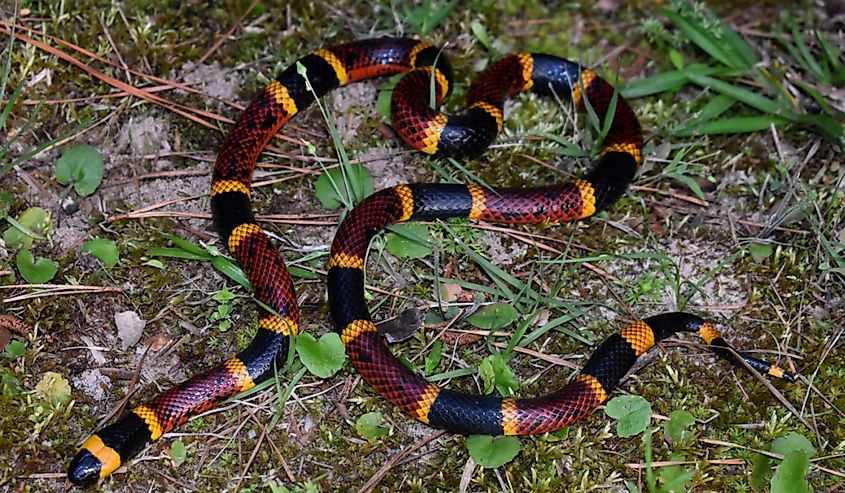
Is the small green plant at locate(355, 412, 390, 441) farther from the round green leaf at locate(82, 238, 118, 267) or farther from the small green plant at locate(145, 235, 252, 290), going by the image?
the round green leaf at locate(82, 238, 118, 267)

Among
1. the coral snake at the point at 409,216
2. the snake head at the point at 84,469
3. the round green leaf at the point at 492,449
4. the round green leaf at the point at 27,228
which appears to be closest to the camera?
the snake head at the point at 84,469

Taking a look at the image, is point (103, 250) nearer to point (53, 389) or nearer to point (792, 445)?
point (53, 389)

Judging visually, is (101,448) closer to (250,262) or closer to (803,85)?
(250,262)

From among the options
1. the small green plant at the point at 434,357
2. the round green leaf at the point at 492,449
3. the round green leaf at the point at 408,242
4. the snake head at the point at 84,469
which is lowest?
the round green leaf at the point at 492,449

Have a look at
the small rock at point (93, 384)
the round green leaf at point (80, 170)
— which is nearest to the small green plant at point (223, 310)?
the small rock at point (93, 384)

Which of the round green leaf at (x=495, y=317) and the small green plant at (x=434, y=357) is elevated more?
the round green leaf at (x=495, y=317)

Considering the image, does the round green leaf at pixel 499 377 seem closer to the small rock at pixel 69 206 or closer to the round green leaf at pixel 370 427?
the round green leaf at pixel 370 427
